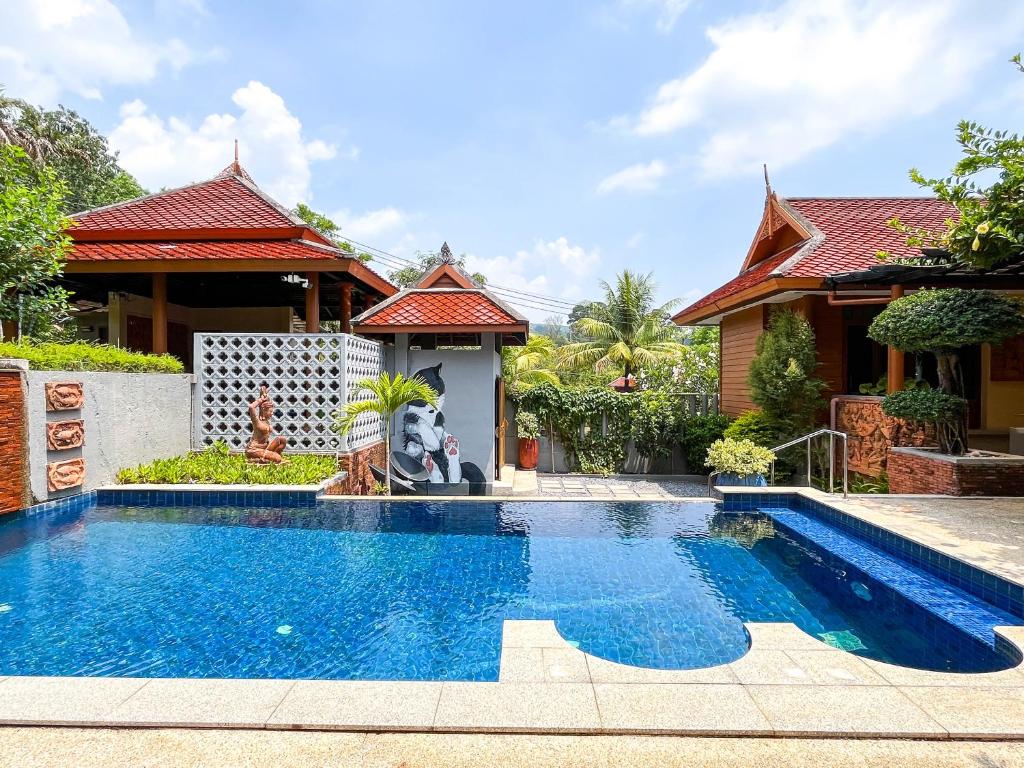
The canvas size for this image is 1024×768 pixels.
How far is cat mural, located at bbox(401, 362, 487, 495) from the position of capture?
422 inches

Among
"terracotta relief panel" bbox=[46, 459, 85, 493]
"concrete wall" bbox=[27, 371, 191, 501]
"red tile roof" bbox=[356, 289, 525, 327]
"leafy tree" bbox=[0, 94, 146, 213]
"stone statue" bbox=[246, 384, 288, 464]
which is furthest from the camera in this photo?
"leafy tree" bbox=[0, 94, 146, 213]

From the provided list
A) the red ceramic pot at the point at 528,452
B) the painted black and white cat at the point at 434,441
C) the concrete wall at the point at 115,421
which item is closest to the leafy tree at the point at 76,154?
the concrete wall at the point at 115,421

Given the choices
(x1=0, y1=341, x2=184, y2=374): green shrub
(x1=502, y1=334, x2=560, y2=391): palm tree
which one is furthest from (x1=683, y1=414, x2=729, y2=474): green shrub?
(x1=0, y1=341, x2=184, y2=374): green shrub

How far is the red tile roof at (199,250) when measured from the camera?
942 centimetres

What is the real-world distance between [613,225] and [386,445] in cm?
1835

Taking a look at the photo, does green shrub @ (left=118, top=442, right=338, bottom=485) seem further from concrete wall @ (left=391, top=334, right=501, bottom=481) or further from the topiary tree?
the topiary tree

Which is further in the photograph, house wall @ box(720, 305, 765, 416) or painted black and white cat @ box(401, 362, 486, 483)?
house wall @ box(720, 305, 765, 416)

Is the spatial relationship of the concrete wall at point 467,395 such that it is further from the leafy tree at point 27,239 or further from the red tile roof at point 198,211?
the leafy tree at point 27,239

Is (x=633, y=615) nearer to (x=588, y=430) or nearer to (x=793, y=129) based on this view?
(x=588, y=430)

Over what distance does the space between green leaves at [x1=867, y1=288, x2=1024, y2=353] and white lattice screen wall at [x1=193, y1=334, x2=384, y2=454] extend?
795 centimetres

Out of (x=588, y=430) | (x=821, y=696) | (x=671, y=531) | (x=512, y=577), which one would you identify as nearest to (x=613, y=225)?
(x=588, y=430)

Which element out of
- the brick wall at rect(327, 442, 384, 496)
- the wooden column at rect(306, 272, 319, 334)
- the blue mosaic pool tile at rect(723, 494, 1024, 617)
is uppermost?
the wooden column at rect(306, 272, 319, 334)

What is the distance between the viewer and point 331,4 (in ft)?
32.9

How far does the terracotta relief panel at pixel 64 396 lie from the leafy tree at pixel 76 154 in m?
15.5
